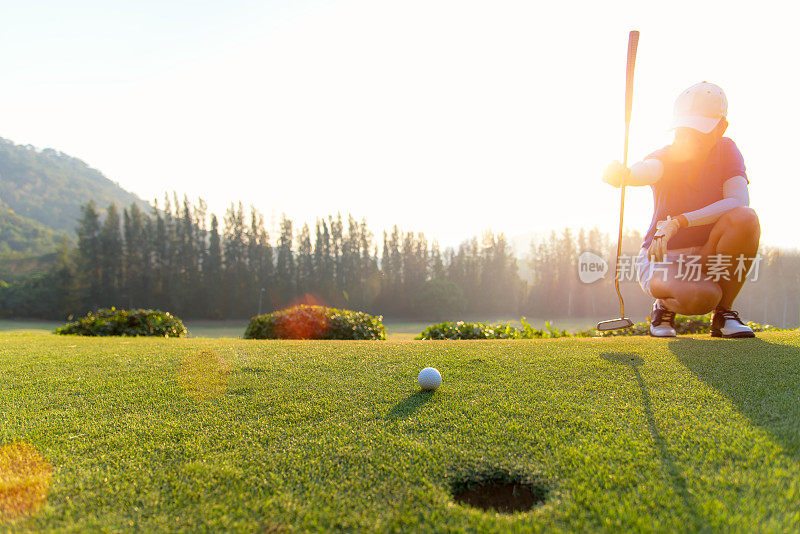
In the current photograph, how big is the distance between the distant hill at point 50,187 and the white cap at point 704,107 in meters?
125

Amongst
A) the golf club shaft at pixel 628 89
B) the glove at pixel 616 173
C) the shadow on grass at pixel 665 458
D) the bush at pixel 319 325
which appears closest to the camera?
the shadow on grass at pixel 665 458

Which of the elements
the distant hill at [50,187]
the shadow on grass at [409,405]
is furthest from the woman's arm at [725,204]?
the distant hill at [50,187]

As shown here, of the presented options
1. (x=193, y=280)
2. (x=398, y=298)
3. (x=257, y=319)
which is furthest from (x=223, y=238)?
(x=257, y=319)

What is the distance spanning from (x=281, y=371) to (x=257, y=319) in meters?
6.55

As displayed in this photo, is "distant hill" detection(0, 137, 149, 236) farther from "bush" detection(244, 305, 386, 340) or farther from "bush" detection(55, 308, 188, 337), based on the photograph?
"bush" detection(244, 305, 386, 340)

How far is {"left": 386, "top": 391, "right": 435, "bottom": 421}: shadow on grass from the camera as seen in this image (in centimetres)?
230

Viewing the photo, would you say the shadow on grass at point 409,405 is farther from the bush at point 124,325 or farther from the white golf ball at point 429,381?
the bush at point 124,325

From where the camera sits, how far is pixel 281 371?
324 centimetres

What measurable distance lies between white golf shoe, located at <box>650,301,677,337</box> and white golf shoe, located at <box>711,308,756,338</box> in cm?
40

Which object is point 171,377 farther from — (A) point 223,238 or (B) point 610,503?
(A) point 223,238

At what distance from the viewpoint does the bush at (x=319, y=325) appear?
8594 millimetres

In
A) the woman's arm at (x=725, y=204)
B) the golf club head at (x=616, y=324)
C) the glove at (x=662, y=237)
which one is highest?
the woman's arm at (x=725, y=204)

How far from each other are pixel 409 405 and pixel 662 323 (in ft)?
13.0

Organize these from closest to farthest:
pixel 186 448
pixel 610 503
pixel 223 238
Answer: pixel 610 503 < pixel 186 448 < pixel 223 238
